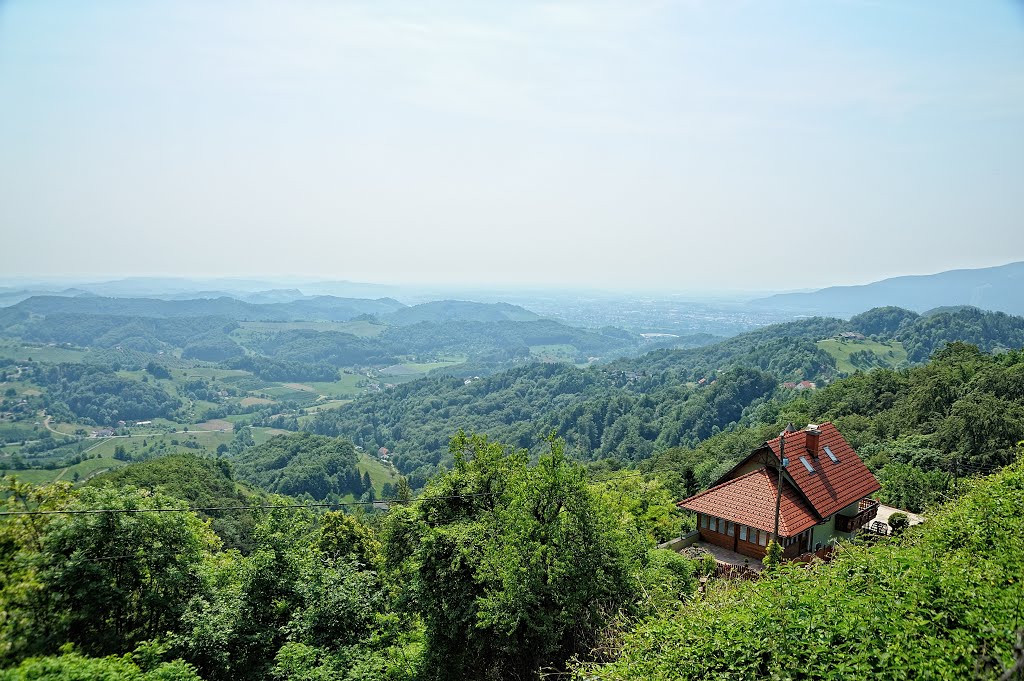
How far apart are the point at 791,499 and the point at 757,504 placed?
129cm

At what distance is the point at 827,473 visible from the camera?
21.1 m

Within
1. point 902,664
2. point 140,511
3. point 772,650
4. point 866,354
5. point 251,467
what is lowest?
point 251,467

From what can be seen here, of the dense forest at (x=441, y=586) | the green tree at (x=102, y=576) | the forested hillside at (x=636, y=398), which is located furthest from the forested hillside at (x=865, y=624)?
the forested hillside at (x=636, y=398)

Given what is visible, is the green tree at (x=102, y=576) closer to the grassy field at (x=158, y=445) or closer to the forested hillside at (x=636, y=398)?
the forested hillside at (x=636, y=398)

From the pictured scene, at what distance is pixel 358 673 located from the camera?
12.7 metres

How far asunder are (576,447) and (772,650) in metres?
113

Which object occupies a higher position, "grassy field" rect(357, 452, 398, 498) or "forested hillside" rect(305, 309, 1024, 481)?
"forested hillside" rect(305, 309, 1024, 481)

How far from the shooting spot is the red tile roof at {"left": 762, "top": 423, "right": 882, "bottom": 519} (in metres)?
19.8

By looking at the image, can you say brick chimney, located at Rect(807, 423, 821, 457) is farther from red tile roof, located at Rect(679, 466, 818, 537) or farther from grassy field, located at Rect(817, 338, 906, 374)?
grassy field, located at Rect(817, 338, 906, 374)

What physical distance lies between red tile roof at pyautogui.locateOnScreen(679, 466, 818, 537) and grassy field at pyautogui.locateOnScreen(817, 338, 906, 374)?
130 metres

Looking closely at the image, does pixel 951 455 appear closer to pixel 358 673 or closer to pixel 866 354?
pixel 358 673

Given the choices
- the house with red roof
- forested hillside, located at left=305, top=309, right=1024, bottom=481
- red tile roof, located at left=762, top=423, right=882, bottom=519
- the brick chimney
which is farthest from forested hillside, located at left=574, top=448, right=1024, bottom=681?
forested hillside, located at left=305, top=309, right=1024, bottom=481

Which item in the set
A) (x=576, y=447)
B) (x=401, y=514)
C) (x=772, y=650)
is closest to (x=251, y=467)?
(x=576, y=447)

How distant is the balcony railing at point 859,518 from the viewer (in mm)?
20578
